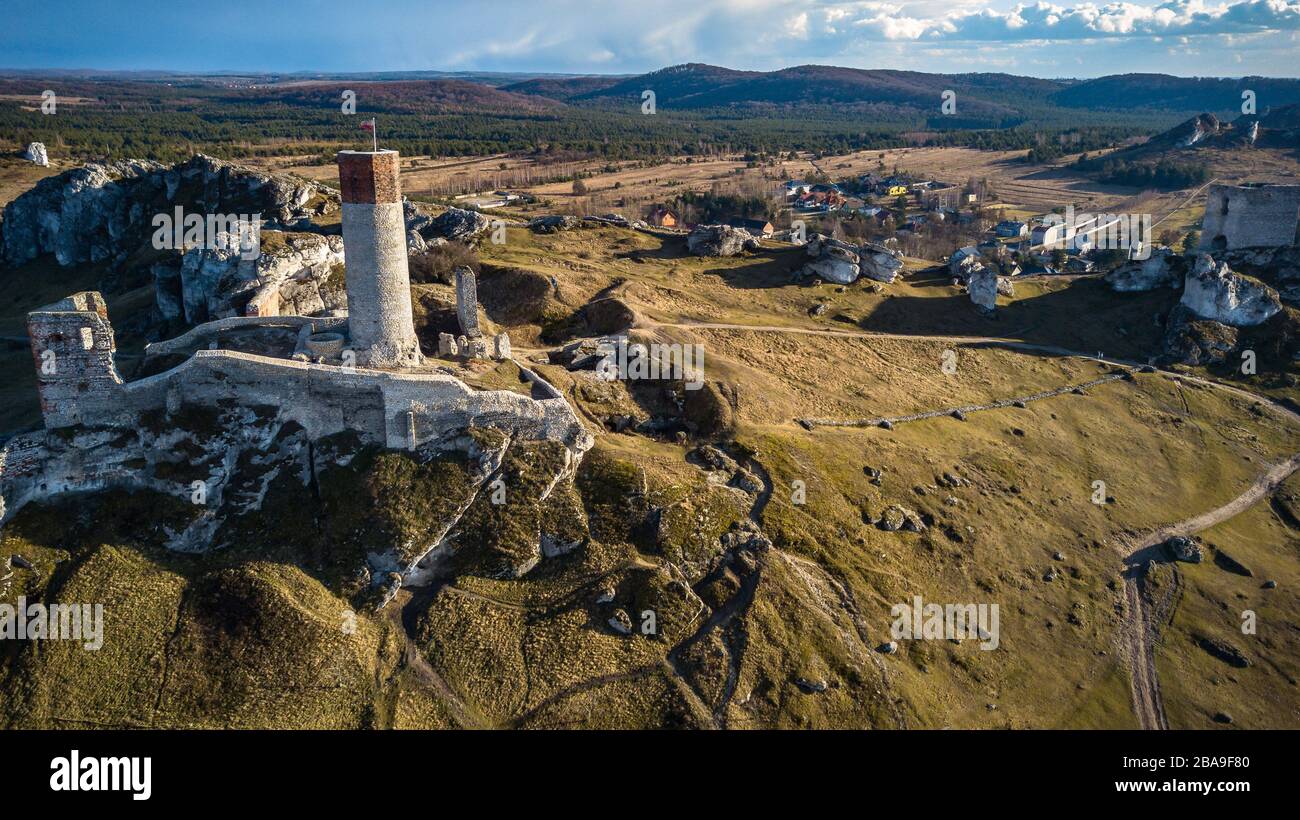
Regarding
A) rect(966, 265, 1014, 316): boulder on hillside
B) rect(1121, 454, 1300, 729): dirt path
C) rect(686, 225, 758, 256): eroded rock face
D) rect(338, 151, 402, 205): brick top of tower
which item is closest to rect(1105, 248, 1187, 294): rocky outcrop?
rect(966, 265, 1014, 316): boulder on hillside

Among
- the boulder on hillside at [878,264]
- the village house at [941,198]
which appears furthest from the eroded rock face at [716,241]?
the village house at [941,198]

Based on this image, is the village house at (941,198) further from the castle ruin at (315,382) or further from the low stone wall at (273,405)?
the low stone wall at (273,405)

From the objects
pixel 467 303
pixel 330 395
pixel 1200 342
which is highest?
pixel 467 303

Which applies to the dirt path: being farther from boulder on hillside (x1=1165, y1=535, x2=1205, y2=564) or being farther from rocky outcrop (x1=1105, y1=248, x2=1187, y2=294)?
rocky outcrop (x1=1105, y1=248, x2=1187, y2=294)

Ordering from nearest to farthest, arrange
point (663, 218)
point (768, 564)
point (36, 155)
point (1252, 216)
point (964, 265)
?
point (768, 564) → point (1252, 216) → point (964, 265) → point (663, 218) → point (36, 155)

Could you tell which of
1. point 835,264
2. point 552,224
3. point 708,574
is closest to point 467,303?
point 708,574

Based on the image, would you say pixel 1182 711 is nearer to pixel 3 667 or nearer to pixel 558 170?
pixel 3 667

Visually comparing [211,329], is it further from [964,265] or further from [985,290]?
[964,265]
